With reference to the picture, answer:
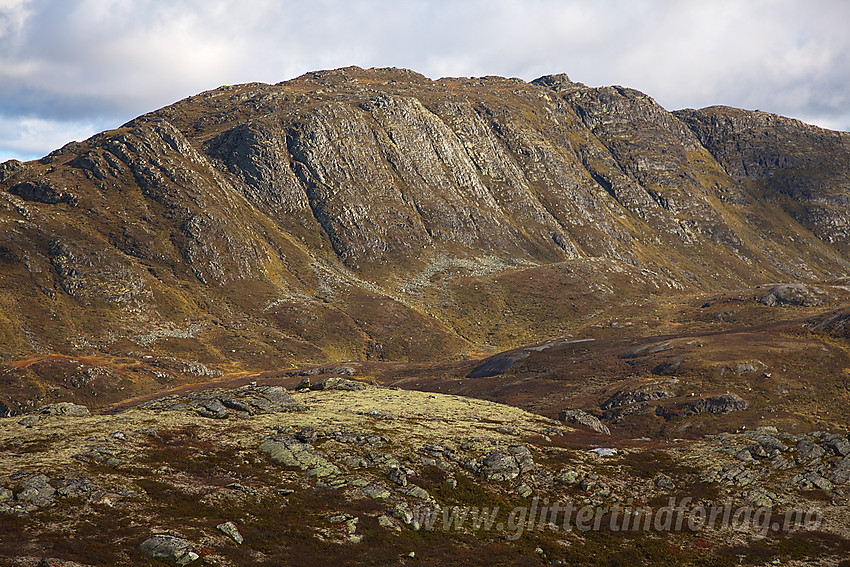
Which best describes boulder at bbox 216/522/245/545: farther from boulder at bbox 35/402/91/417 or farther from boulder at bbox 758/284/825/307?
boulder at bbox 758/284/825/307

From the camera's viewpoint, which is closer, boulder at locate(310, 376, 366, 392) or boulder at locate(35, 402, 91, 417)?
boulder at locate(35, 402, 91, 417)

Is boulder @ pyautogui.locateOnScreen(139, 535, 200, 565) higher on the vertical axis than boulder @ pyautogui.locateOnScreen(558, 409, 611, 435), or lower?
lower

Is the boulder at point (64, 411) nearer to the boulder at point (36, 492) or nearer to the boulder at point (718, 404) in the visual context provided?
the boulder at point (36, 492)

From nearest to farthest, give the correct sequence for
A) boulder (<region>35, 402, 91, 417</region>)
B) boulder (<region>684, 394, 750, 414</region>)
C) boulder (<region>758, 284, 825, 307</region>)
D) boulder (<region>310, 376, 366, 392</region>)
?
boulder (<region>35, 402, 91, 417</region>)
boulder (<region>684, 394, 750, 414</region>)
boulder (<region>310, 376, 366, 392</region>)
boulder (<region>758, 284, 825, 307</region>)

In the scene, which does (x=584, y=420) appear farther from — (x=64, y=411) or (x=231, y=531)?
(x=64, y=411)

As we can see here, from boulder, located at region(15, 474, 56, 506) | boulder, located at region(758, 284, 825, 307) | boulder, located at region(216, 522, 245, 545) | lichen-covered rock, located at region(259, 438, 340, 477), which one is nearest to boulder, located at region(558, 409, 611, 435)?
lichen-covered rock, located at region(259, 438, 340, 477)

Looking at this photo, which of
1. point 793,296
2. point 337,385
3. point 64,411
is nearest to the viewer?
point 64,411

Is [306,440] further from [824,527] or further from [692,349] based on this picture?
[692,349]

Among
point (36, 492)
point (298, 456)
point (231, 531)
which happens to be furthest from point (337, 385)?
point (231, 531)

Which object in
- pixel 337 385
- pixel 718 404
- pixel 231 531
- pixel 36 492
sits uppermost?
pixel 718 404

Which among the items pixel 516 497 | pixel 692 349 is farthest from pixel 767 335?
pixel 516 497

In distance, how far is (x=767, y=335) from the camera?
106312 mm

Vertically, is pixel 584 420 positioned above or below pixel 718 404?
below

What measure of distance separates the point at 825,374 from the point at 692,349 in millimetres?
20626
